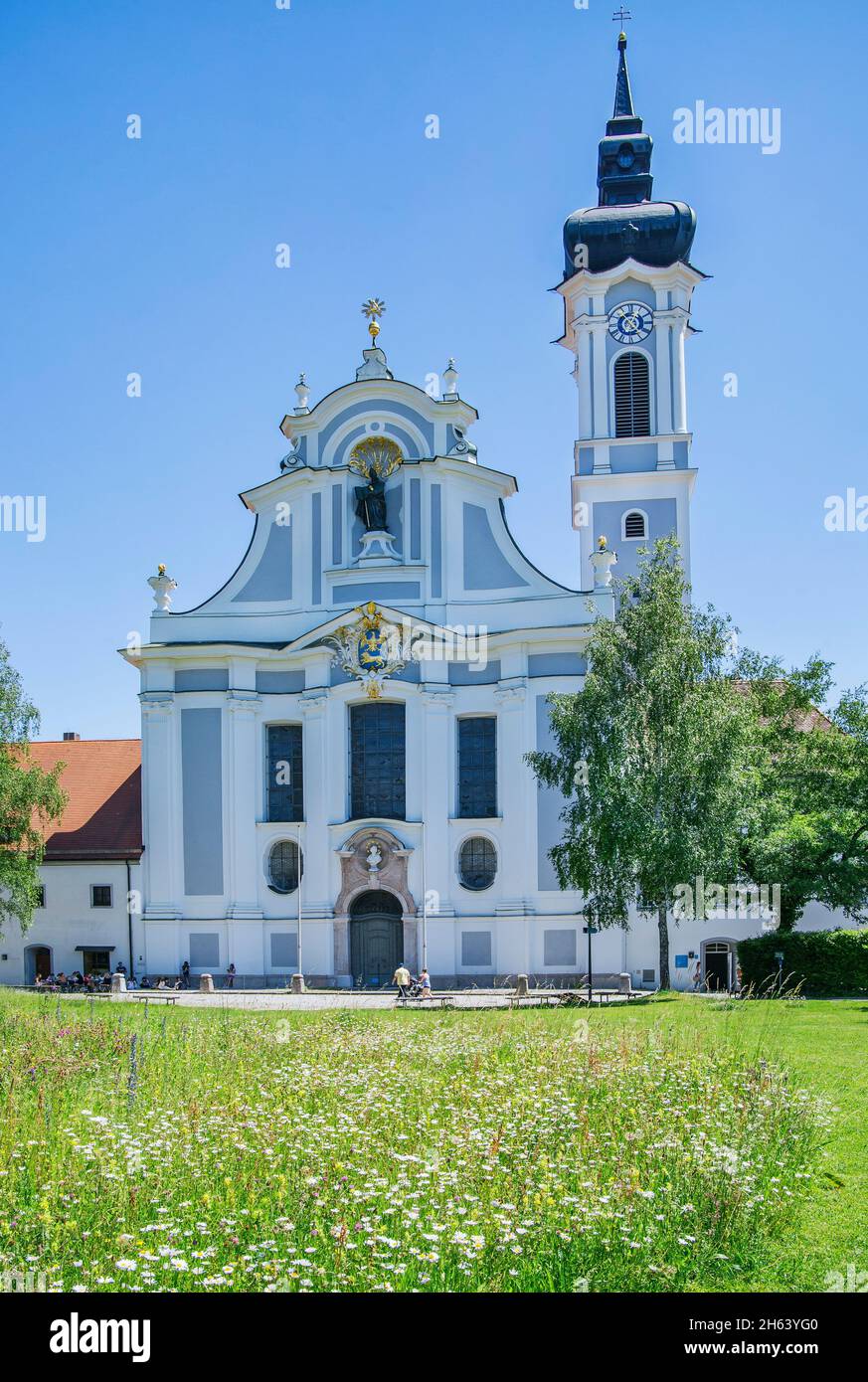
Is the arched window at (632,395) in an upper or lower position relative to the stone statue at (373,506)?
upper

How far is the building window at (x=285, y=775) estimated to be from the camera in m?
37.8

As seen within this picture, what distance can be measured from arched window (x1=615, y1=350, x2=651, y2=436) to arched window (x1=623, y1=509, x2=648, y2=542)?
2740mm

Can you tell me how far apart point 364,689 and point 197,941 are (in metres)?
8.86

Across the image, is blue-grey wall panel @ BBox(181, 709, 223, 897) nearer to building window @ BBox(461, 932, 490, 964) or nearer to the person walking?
the person walking

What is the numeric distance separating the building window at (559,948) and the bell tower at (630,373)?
11548mm

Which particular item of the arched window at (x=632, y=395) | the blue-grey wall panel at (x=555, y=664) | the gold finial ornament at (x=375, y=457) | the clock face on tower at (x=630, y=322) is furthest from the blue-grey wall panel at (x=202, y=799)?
the clock face on tower at (x=630, y=322)

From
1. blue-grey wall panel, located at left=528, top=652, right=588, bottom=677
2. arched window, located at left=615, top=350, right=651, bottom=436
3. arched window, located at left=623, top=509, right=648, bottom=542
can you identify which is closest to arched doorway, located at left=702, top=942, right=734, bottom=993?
blue-grey wall panel, located at left=528, top=652, right=588, bottom=677

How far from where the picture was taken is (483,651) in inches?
1448

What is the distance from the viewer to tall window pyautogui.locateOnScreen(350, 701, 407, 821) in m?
37.2

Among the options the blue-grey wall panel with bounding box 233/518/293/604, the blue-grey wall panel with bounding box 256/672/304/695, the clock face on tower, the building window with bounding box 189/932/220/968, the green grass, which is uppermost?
the clock face on tower

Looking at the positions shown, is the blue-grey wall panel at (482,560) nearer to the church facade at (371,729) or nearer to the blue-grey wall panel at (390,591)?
the church facade at (371,729)

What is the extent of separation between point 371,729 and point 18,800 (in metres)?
10.1

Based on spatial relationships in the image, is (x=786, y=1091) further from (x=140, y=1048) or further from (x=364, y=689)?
(x=364, y=689)
